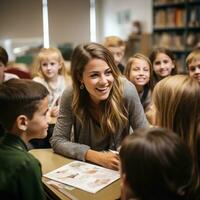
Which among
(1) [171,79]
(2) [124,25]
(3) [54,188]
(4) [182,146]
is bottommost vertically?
(3) [54,188]

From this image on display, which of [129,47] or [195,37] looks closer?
[195,37]

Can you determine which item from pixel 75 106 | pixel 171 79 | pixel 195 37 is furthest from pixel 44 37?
pixel 171 79

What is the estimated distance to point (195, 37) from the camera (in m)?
5.39

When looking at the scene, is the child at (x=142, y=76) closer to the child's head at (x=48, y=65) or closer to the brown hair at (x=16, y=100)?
the child's head at (x=48, y=65)

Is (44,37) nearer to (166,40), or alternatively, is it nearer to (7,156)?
(166,40)

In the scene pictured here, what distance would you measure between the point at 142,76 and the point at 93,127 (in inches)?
43.6

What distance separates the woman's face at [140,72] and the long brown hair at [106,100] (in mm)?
1009

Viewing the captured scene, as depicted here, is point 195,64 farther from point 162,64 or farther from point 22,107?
point 22,107

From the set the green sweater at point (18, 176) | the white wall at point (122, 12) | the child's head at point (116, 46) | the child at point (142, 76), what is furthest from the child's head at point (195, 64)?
the white wall at point (122, 12)

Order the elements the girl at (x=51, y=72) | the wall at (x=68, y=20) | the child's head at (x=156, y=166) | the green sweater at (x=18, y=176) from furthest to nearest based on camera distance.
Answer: the wall at (x=68, y=20), the girl at (x=51, y=72), the green sweater at (x=18, y=176), the child's head at (x=156, y=166)

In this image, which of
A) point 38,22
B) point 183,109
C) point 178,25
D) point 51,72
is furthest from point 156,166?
point 38,22

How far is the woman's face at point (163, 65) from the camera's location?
3143 mm

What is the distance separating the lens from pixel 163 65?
315 cm

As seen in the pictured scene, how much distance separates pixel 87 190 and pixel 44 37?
5885 millimetres
